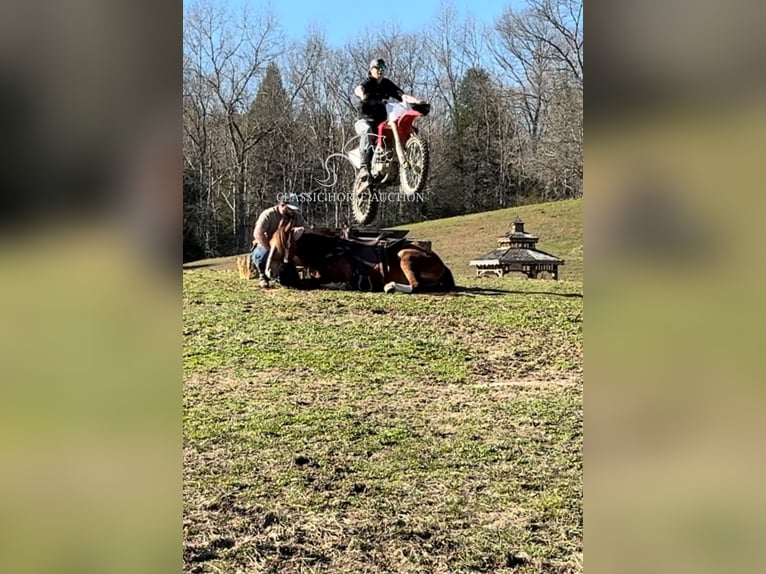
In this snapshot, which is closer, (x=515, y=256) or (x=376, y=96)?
(x=376, y=96)

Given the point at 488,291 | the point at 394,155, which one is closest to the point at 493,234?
the point at 488,291

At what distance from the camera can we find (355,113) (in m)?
3.49

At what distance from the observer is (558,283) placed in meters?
3.58

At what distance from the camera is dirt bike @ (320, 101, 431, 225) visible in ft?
11.3

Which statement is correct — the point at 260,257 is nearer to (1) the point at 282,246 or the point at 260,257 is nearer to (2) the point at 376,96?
(1) the point at 282,246

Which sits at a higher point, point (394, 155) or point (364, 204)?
point (394, 155)

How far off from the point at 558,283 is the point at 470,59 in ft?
4.07

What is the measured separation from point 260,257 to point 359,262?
545 millimetres

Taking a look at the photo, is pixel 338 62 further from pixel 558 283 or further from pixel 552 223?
pixel 558 283

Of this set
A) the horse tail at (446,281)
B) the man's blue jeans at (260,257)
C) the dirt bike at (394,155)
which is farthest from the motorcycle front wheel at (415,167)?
the man's blue jeans at (260,257)

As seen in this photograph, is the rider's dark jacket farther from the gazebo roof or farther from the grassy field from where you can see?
the gazebo roof

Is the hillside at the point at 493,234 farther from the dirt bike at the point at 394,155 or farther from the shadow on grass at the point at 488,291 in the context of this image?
the dirt bike at the point at 394,155

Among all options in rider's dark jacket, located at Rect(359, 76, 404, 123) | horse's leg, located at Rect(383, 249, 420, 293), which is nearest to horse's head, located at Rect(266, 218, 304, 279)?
horse's leg, located at Rect(383, 249, 420, 293)

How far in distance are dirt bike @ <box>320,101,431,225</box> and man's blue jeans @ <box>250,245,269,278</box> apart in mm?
582
